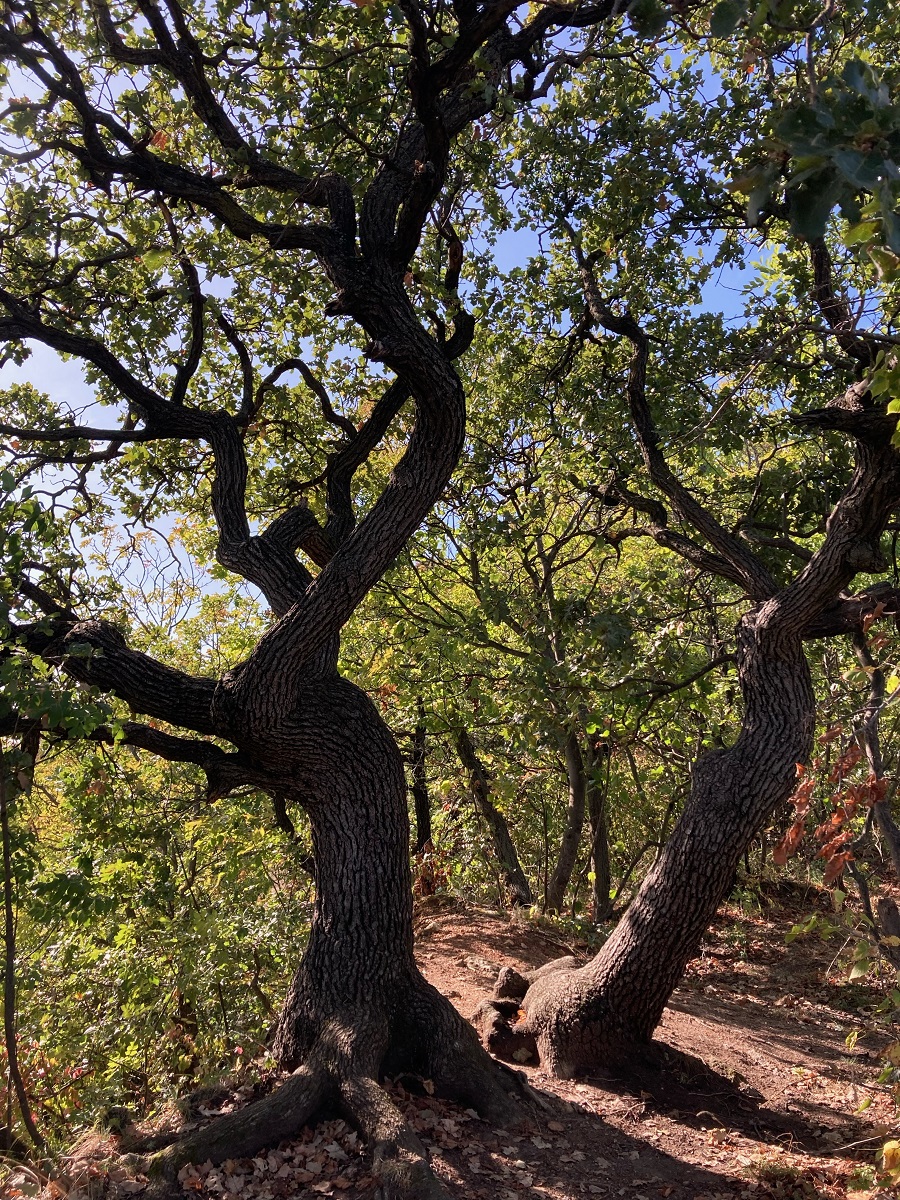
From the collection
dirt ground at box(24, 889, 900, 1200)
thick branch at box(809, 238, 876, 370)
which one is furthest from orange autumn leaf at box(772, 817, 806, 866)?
thick branch at box(809, 238, 876, 370)

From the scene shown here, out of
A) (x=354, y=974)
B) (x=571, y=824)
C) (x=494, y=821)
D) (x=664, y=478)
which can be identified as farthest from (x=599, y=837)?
(x=354, y=974)

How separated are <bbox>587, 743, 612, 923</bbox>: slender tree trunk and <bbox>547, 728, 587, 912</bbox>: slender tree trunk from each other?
15 cm

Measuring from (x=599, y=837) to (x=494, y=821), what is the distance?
1291mm

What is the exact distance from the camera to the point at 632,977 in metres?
5.19

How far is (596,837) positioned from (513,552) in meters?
3.60

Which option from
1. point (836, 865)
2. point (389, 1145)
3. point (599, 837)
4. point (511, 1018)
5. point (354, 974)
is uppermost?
point (599, 837)

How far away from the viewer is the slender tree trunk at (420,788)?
9.69m

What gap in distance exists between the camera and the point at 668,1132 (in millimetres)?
4523

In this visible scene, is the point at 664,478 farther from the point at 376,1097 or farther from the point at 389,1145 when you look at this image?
the point at 389,1145

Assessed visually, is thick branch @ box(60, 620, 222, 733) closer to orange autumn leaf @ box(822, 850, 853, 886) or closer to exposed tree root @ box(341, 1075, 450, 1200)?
exposed tree root @ box(341, 1075, 450, 1200)

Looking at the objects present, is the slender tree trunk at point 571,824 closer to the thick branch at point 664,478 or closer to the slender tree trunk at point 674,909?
the thick branch at point 664,478

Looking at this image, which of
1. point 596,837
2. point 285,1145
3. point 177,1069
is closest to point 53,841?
point 177,1069

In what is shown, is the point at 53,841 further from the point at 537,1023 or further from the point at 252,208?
the point at 252,208

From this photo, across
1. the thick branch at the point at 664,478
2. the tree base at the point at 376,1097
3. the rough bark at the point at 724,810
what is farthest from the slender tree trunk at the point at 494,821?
the tree base at the point at 376,1097
